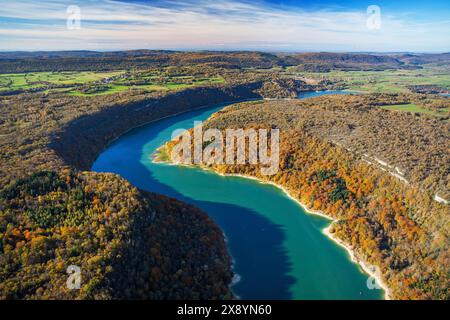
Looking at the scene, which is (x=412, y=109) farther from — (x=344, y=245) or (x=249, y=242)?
(x=249, y=242)

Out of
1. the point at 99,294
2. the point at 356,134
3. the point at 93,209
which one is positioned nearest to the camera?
the point at 99,294

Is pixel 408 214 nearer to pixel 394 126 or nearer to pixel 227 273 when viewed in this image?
pixel 227 273

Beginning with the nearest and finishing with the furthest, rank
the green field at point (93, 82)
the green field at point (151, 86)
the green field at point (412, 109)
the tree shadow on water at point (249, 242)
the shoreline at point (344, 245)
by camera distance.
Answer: the shoreline at point (344, 245) → the tree shadow on water at point (249, 242) → the green field at point (412, 109) → the green field at point (93, 82) → the green field at point (151, 86)

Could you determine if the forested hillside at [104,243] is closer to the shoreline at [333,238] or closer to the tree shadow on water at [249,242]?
the tree shadow on water at [249,242]

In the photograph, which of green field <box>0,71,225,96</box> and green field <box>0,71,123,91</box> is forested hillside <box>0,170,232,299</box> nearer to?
green field <box>0,71,225,96</box>

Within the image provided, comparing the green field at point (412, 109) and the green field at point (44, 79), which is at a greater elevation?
the green field at point (44, 79)

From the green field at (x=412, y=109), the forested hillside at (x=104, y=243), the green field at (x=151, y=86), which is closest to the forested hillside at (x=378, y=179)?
the green field at (x=412, y=109)

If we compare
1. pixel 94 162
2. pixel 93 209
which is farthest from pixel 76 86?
pixel 93 209

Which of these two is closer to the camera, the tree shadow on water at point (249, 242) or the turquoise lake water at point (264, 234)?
the tree shadow on water at point (249, 242)
